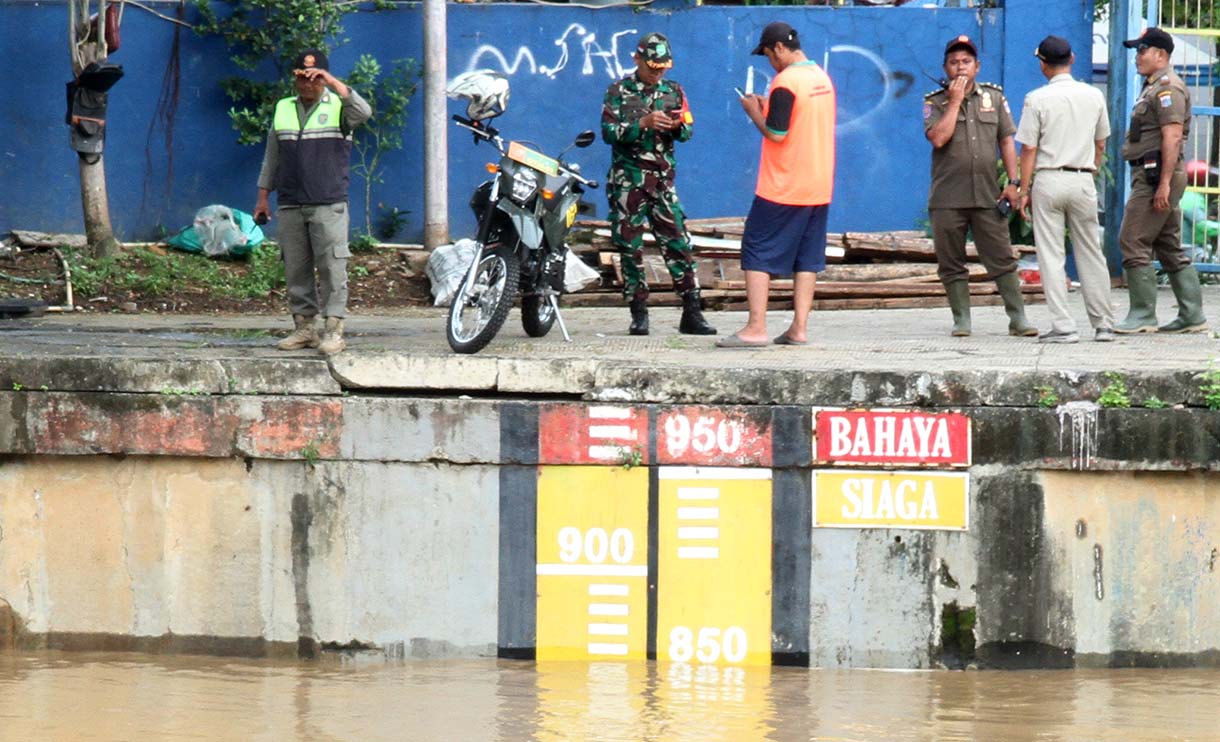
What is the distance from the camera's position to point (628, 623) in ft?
21.1

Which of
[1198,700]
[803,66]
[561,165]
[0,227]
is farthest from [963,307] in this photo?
[0,227]

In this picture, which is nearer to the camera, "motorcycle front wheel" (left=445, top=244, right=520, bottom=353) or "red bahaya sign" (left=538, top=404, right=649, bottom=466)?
"red bahaya sign" (left=538, top=404, right=649, bottom=466)

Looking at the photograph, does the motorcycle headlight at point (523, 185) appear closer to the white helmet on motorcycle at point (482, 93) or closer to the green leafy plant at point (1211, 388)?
the white helmet on motorcycle at point (482, 93)

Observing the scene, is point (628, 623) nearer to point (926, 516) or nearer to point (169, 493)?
point (926, 516)

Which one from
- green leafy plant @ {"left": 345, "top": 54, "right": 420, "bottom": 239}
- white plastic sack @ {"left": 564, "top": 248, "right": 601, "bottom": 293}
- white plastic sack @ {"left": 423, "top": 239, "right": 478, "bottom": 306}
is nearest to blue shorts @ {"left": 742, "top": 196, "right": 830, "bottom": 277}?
white plastic sack @ {"left": 564, "top": 248, "right": 601, "bottom": 293}

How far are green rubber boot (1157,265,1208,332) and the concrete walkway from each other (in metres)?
0.39

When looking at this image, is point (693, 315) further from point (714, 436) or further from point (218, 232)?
point (218, 232)

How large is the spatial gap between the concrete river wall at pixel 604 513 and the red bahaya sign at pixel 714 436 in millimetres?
10

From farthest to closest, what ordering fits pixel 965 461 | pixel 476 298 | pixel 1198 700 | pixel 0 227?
pixel 0 227, pixel 476 298, pixel 965 461, pixel 1198 700

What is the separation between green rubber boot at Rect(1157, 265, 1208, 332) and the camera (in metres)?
7.95

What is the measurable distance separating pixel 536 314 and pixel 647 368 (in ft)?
4.96

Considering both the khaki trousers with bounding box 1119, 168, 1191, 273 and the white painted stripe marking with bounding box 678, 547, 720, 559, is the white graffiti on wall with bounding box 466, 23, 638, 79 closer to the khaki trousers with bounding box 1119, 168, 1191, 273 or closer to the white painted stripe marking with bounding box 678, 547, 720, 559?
the khaki trousers with bounding box 1119, 168, 1191, 273

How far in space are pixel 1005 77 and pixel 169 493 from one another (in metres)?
7.12

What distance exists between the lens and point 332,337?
23.2 feet
